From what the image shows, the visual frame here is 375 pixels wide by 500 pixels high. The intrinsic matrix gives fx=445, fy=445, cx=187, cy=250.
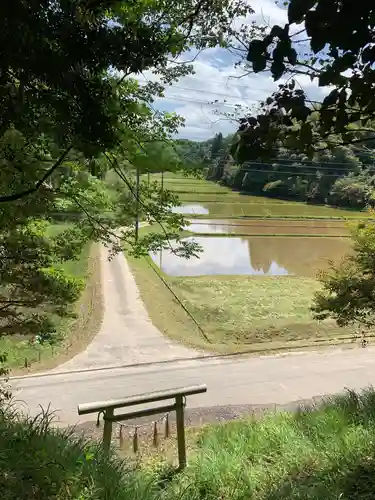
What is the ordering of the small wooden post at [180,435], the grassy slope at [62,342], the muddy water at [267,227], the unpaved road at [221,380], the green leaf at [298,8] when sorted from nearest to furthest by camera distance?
the green leaf at [298,8] < the small wooden post at [180,435] < the unpaved road at [221,380] < the grassy slope at [62,342] < the muddy water at [267,227]

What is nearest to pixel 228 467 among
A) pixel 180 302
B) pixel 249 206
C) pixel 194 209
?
pixel 180 302

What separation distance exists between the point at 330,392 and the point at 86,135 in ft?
26.7

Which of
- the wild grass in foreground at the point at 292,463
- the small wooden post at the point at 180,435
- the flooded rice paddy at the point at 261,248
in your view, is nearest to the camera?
the wild grass in foreground at the point at 292,463

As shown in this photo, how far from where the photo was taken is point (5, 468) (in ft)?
6.83

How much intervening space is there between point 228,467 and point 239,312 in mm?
10408

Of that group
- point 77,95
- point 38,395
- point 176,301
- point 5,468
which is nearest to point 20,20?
point 77,95

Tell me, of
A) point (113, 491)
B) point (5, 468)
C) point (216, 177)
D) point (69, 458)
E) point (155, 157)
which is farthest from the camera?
point (216, 177)

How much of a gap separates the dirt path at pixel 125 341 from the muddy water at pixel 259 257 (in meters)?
3.82

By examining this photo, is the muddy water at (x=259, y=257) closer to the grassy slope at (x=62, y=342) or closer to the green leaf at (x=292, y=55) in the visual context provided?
the grassy slope at (x=62, y=342)

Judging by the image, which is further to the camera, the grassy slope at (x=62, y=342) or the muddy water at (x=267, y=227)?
the muddy water at (x=267, y=227)

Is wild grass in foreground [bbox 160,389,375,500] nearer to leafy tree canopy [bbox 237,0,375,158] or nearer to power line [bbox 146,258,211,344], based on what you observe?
leafy tree canopy [bbox 237,0,375,158]

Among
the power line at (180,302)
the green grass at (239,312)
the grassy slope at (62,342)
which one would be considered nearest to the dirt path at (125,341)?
the grassy slope at (62,342)

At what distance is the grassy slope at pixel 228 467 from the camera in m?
2.13

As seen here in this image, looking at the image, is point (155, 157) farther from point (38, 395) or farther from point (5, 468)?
point (38, 395)
